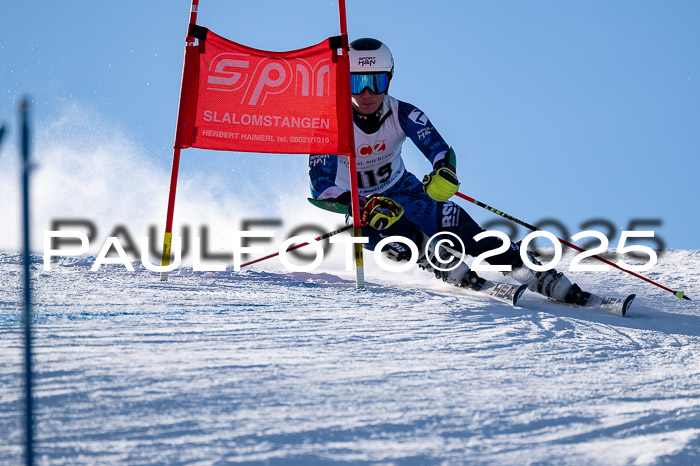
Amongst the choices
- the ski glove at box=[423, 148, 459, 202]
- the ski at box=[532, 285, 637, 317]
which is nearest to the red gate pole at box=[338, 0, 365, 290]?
the ski glove at box=[423, 148, 459, 202]

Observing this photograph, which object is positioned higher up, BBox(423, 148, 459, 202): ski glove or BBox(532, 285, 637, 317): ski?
BBox(423, 148, 459, 202): ski glove

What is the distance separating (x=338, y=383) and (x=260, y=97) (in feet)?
9.92

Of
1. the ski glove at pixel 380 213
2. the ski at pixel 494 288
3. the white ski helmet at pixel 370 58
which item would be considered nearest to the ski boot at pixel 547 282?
the ski at pixel 494 288

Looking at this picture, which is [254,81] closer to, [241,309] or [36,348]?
[241,309]

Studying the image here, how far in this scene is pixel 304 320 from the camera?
11.6 ft

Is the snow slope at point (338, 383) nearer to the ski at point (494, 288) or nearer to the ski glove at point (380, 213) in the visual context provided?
the ski at point (494, 288)

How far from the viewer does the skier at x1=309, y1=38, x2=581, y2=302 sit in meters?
5.25

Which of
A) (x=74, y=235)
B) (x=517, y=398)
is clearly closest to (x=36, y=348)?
(x=517, y=398)

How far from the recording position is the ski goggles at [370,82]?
5301 mm

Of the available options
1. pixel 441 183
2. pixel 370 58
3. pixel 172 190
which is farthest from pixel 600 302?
pixel 172 190

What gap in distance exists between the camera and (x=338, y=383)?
2430 millimetres

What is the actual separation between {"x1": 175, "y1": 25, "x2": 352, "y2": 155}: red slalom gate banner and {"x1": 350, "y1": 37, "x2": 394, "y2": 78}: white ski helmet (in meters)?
0.23

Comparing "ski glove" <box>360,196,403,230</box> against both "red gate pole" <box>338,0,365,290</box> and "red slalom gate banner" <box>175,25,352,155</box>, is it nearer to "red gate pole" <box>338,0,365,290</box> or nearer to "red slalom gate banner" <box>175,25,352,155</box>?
"red gate pole" <box>338,0,365,290</box>

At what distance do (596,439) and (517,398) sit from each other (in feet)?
1.19
